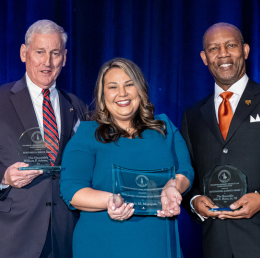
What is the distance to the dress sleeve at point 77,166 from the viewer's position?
5.60 feet

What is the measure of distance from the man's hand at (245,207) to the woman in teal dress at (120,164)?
0.80 feet

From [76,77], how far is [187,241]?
68.3 inches

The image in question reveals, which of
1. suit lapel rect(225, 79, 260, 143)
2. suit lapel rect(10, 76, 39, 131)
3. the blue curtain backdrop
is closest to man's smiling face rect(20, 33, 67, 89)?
suit lapel rect(10, 76, 39, 131)

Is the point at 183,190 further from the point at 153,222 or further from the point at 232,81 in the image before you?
the point at 232,81

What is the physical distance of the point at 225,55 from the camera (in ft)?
7.35

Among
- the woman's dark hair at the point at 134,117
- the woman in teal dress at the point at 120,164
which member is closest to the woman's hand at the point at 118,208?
the woman in teal dress at the point at 120,164

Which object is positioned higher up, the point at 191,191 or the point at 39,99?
the point at 39,99

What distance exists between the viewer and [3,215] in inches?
79.0

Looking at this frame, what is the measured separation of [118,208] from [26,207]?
2.42ft

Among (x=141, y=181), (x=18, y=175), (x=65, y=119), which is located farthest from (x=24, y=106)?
(x=141, y=181)

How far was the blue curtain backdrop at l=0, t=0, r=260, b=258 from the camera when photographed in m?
3.03

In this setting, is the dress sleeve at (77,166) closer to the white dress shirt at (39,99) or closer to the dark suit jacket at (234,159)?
the white dress shirt at (39,99)

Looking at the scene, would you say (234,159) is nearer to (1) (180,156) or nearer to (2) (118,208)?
(1) (180,156)

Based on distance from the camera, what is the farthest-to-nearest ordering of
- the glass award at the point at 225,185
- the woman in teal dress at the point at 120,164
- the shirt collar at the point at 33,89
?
the shirt collar at the point at 33,89 < the glass award at the point at 225,185 < the woman in teal dress at the point at 120,164
